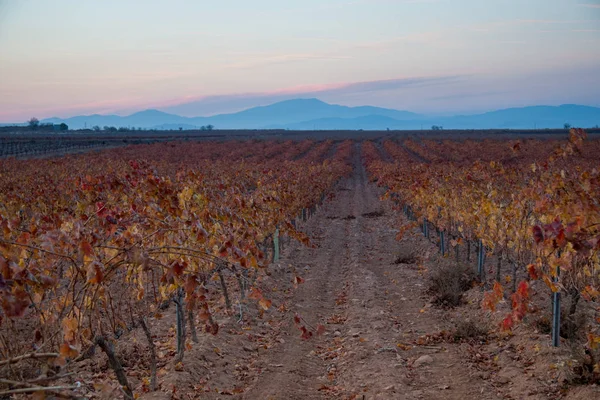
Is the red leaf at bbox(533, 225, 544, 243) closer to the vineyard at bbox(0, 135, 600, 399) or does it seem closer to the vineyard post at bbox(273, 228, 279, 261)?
the vineyard at bbox(0, 135, 600, 399)

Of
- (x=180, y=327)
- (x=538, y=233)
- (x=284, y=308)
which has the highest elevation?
(x=538, y=233)

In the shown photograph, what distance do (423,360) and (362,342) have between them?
1.06 m

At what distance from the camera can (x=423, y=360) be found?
7422 millimetres

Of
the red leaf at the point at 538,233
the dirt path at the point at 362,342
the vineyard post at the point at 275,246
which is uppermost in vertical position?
the red leaf at the point at 538,233

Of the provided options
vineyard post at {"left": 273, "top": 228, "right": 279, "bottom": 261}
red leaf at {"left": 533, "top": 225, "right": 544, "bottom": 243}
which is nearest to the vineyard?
red leaf at {"left": 533, "top": 225, "right": 544, "bottom": 243}

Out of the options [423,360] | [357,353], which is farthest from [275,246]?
[423,360]

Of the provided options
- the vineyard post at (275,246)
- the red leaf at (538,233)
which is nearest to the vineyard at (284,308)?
the red leaf at (538,233)

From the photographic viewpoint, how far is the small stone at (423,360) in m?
7.33

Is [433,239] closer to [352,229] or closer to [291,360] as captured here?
[352,229]

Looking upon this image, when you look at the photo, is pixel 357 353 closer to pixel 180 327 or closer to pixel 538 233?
pixel 180 327

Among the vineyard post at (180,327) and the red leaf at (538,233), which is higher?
the red leaf at (538,233)

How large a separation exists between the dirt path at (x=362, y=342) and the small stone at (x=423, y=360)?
14mm

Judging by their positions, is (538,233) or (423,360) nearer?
(538,233)

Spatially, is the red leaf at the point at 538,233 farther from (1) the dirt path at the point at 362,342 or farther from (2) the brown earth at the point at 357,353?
(1) the dirt path at the point at 362,342
